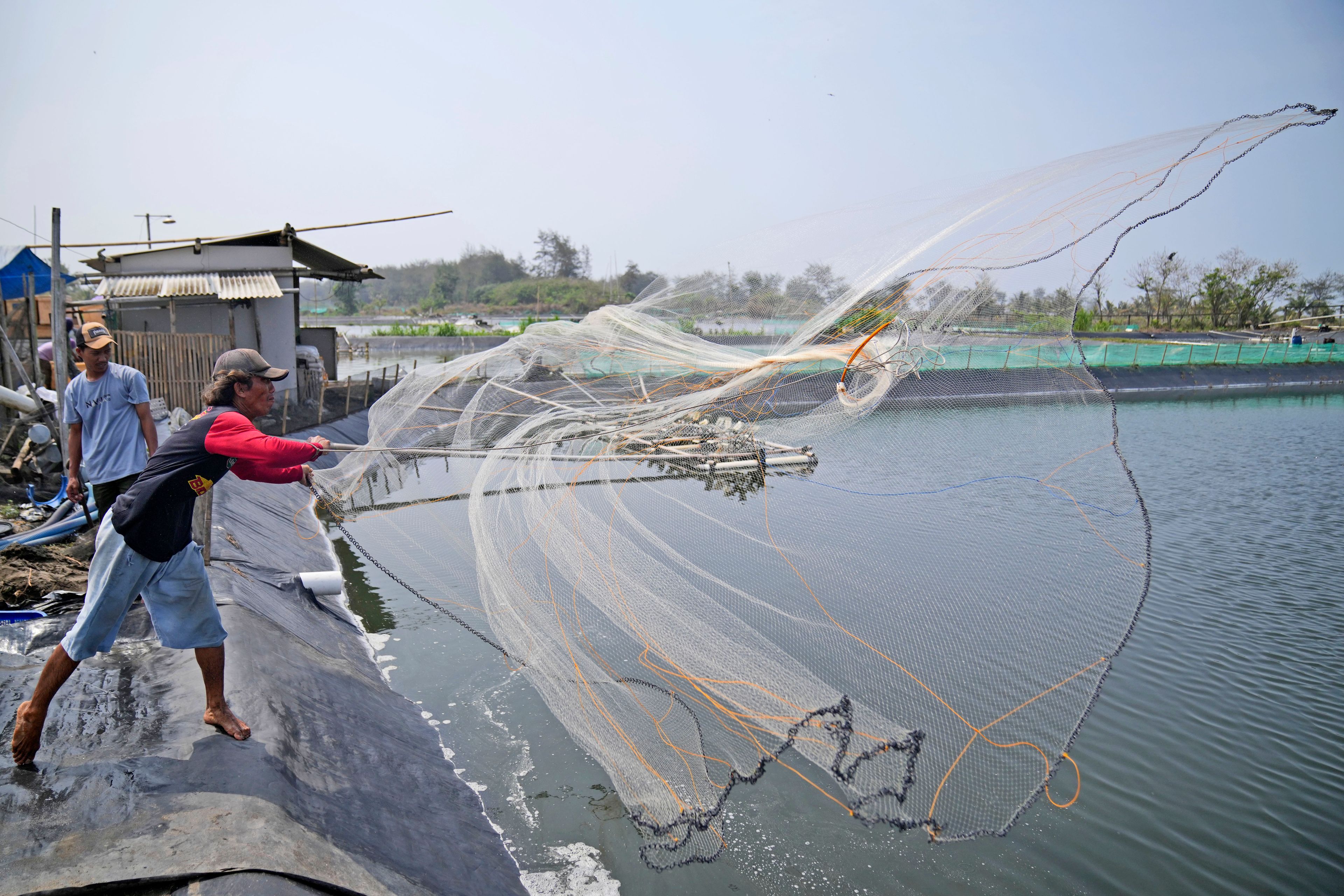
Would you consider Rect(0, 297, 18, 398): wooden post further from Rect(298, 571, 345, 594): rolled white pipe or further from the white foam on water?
the white foam on water

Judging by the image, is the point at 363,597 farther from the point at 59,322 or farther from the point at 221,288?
the point at 221,288

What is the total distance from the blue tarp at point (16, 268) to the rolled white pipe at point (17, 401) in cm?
344

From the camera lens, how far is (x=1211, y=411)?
1870cm

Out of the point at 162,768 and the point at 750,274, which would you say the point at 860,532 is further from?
the point at 162,768

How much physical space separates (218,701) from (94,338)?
2.05 m

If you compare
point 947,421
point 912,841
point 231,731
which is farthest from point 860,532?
point 231,731

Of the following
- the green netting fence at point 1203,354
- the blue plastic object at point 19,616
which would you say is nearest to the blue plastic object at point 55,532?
the blue plastic object at point 19,616

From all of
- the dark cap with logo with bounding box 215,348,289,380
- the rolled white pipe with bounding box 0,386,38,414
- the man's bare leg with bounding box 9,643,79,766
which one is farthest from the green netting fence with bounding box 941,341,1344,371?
the man's bare leg with bounding box 9,643,79,766

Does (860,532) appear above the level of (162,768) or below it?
above

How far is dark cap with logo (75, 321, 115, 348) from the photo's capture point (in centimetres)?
340

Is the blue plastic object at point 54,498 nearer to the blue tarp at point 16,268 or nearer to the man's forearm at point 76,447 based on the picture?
the man's forearm at point 76,447

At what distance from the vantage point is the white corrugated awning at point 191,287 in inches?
389

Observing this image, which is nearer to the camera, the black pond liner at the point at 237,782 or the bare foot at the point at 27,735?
the black pond liner at the point at 237,782

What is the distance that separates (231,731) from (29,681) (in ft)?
3.20
